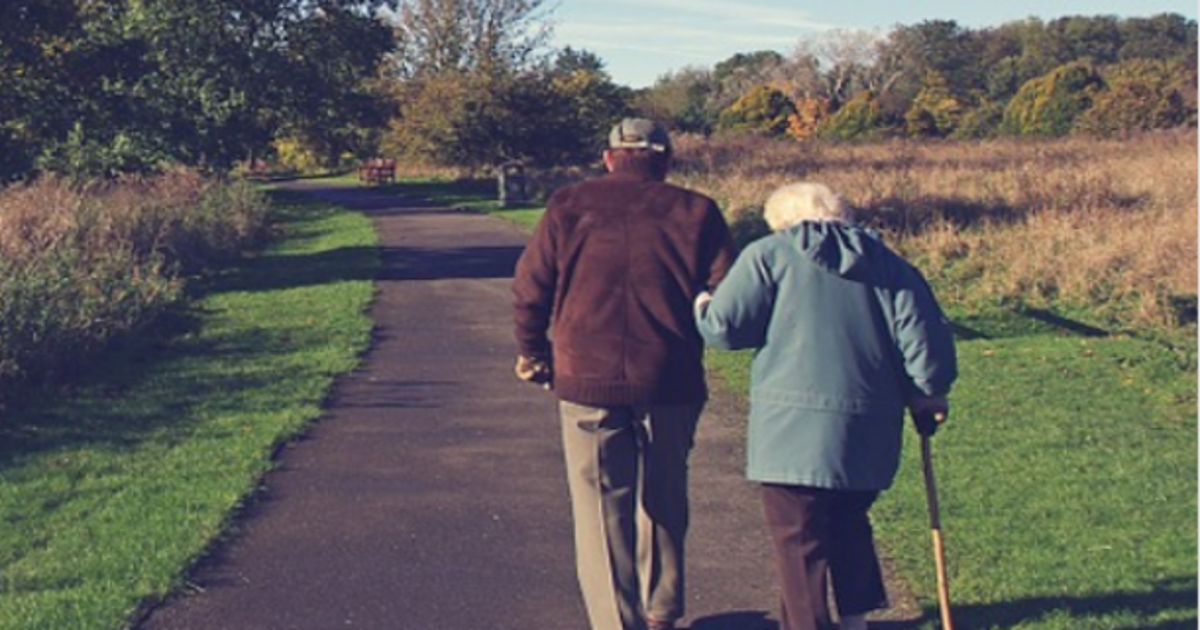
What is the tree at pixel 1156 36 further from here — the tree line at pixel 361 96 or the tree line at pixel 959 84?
the tree line at pixel 361 96

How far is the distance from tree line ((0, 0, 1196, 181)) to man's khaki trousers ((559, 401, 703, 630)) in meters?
17.2

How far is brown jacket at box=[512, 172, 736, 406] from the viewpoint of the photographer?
18.0 ft

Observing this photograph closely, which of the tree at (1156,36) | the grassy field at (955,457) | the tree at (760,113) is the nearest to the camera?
the grassy field at (955,457)

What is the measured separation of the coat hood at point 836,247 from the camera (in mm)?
5082

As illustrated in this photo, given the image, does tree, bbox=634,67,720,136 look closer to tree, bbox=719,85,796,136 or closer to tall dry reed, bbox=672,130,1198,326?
tree, bbox=719,85,796,136

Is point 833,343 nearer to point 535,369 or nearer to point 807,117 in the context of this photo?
point 535,369

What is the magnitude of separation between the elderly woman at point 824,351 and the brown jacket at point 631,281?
0.27 m

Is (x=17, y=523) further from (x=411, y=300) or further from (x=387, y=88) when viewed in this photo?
(x=387, y=88)

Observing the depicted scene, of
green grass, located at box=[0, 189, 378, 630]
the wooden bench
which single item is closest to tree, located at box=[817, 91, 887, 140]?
the wooden bench

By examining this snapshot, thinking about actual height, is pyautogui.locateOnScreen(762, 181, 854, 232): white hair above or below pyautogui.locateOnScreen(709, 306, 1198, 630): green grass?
above

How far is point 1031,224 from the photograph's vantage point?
64.3ft

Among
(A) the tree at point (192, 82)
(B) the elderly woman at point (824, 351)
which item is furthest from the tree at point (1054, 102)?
(B) the elderly woman at point (824, 351)

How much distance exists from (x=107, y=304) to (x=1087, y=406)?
8.72m

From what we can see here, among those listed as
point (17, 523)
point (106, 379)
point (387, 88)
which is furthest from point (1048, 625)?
point (387, 88)
